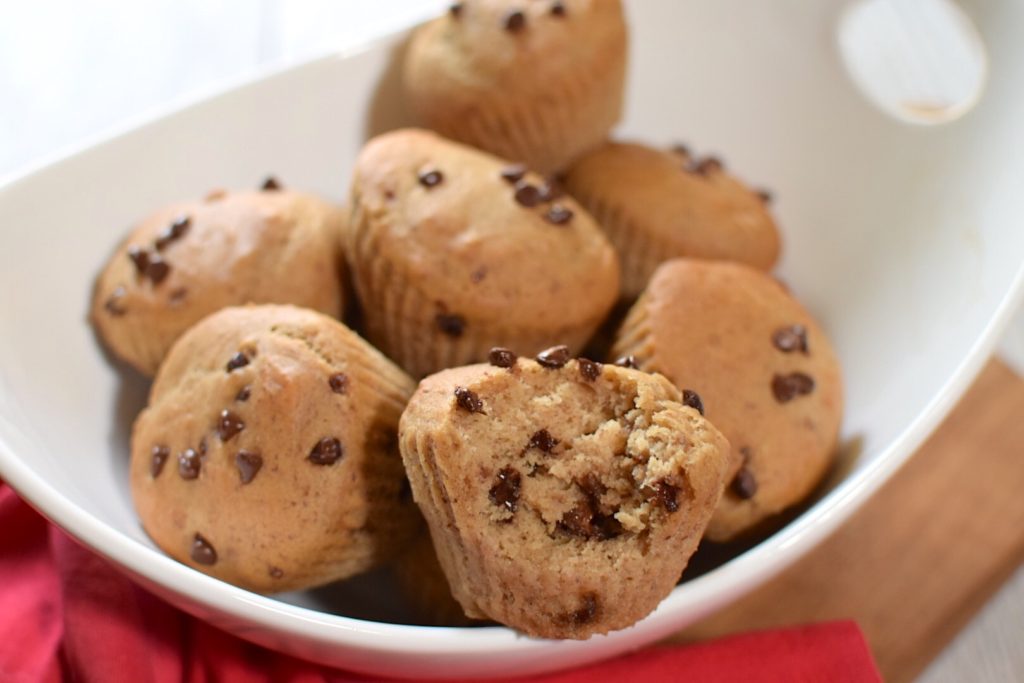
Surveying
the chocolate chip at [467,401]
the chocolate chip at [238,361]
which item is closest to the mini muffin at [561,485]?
the chocolate chip at [467,401]

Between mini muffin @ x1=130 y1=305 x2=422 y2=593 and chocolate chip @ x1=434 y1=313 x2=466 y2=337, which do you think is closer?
mini muffin @ x1=130 y1=305 x2=422 y2=593

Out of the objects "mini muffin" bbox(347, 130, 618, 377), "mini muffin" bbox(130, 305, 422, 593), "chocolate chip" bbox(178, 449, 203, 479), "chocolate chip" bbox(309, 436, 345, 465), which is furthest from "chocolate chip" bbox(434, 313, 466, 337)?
"chocolate chip" bbox(178, 449, 203, 479)

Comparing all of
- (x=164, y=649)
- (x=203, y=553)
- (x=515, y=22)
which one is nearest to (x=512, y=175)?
(x=515, y=22)

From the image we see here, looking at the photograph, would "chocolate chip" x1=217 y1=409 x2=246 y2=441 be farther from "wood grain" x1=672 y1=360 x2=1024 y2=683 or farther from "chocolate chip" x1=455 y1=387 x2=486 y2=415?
"wood grain" x1=672 y1=360 x2=1024 y2=683

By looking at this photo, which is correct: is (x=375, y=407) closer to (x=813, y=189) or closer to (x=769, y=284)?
(x=769, y=284)

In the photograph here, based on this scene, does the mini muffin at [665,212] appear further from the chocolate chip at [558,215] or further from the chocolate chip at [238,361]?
the chocolate chip at [238,361]
